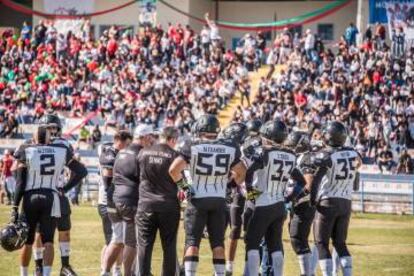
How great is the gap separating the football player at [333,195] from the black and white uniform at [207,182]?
1.21m

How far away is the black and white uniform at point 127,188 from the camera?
41.2 feet

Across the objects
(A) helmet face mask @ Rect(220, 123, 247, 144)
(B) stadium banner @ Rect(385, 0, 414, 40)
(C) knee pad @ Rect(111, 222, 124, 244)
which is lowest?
(C) knee pad @ Rect(111, 222, 124, 244)

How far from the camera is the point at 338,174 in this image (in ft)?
41.6

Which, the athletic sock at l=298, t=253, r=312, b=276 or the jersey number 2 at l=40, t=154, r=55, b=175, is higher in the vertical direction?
the jersey number 2 at l=40, t=154, r=55, b=175

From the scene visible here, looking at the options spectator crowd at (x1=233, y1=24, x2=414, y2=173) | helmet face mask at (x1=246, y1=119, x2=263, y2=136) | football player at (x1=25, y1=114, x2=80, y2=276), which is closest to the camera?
football player at (x1=25, y1=114, x2=80, y2=276)

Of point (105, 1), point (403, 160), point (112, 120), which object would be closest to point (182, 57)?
point (112, 120)

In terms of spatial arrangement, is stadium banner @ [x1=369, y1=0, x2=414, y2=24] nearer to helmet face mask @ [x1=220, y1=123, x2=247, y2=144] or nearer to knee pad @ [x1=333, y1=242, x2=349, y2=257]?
helmet face mask @ [x1=220, y1=123, x2=247, y2=144]

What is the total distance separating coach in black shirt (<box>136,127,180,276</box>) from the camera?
1178 cm

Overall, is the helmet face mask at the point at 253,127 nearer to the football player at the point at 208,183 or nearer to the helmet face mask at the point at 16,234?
the football player at the point at 208,183

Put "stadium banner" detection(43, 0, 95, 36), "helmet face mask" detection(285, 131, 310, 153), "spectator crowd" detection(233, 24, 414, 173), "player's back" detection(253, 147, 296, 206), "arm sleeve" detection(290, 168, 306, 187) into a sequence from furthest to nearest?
"stadium banner" detection(43, 0, 95, 36)
"spectator crowd" detection(233, 24, 414, 173)
"helmet face mask" detection(285, 131, 310, 153)
"arm sleeve" detection(290, 168, 306, 187)
"player's back" detection(253, 147, 296, 206)

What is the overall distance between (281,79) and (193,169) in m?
23.9

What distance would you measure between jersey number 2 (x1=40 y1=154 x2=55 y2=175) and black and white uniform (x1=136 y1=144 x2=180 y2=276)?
1.31 metres

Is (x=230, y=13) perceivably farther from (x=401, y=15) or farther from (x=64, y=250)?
(x=64, y=250)

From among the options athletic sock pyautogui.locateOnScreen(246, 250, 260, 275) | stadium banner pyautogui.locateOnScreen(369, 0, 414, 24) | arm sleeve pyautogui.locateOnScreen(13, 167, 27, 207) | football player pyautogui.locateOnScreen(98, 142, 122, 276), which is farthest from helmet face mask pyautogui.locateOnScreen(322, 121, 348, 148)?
stadium banner pyautogui.locateOnScreen(369, 0, 414, 24)
